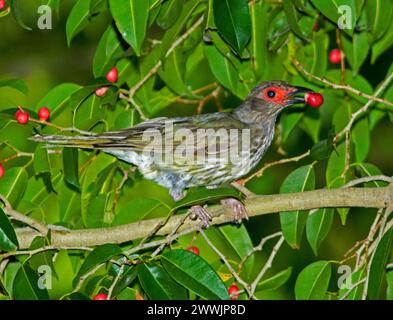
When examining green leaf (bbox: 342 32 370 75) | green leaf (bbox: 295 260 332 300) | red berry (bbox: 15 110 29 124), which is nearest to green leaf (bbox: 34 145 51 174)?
red berry (bbox: 15 110 29 124)

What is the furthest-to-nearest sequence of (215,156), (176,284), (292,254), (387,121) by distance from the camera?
(387,121), (292,254), (215,156), (176,284)

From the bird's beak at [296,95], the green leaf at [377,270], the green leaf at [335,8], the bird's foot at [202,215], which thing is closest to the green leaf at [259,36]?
the bird's beak at [296,95]

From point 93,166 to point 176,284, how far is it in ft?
4.38

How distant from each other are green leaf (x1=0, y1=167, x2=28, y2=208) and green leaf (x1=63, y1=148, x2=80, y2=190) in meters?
0.33

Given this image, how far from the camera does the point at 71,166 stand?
186 inches

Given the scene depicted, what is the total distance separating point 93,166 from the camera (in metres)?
5.11

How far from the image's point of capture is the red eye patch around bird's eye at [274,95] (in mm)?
5715

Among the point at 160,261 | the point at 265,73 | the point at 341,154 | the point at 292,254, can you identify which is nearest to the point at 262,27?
the point at 265,73

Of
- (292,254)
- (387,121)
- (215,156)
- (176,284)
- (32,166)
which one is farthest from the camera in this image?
(387,121)

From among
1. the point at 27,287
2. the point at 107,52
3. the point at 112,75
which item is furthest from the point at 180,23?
the point at 27,287

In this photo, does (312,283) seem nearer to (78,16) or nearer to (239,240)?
(239,240)

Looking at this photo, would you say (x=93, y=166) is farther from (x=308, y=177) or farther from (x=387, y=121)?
(x=387, y=121)
